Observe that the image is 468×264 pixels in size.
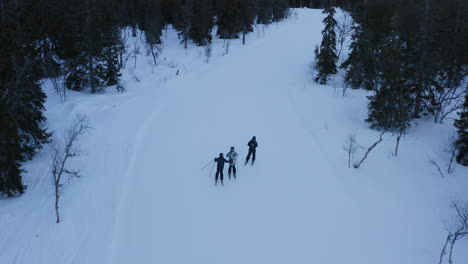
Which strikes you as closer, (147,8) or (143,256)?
(143,256)

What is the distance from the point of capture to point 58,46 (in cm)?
3312

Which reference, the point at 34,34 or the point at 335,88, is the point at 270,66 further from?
the point at 34,34

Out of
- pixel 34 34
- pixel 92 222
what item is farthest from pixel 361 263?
pixel 34 34

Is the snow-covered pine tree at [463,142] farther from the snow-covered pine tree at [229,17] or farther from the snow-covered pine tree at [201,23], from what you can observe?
the snow-covered pine tree at [229,17]

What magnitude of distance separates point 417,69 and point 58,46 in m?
34.0

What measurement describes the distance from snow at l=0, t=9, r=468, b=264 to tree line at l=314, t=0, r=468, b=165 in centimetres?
153

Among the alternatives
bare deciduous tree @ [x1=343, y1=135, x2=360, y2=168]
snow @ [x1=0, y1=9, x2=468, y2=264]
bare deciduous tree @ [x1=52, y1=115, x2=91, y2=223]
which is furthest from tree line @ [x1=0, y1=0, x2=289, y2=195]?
bare deciduous tree @ [x1=343, y1=135, x2=360, y2=168]

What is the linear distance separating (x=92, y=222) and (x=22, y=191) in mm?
6123

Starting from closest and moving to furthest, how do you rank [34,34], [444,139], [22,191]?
[22,191] → [444,139] → [34,34]

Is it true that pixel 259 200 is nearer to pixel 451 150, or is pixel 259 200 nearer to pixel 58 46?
pixel 451 150

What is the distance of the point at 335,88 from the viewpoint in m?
35.8

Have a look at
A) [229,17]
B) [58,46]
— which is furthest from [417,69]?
[229,17]

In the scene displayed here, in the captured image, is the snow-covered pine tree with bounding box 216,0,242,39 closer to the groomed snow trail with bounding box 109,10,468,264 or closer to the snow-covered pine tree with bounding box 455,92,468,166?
the groomed snow trail with bounding box 109,10,468,264

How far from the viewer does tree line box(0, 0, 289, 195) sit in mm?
19628
